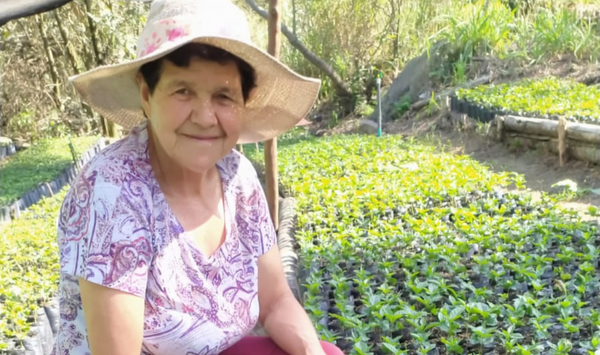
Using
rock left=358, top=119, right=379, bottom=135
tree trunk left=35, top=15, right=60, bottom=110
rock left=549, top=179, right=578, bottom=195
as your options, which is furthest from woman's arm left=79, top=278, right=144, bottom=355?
tree trunk left=35, top=15, right=60, bottom=110

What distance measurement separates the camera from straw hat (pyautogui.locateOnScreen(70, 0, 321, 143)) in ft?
5.32

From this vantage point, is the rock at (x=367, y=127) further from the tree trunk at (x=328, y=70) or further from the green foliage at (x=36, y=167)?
the green foliage at (x=36, y=167)

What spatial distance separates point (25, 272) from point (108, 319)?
9.87 feet

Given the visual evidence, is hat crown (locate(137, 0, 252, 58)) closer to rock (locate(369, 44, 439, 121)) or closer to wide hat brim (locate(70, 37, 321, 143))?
wide hat brim (locate(70, 37, 321, 143))

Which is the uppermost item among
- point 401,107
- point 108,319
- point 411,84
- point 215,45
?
point 215,45

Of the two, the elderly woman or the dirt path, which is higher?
the elderly woman

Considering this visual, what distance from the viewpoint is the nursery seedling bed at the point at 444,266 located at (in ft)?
8.80

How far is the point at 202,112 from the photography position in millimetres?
1646

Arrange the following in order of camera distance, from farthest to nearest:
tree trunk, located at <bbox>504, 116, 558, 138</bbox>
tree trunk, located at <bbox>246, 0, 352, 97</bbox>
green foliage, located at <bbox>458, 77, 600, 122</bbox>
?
tree trunk, located at <bbox>246, 0, 352, 97</bbox> → green foliage, located at <bbox>458, 77, 600, 122</bbox> → tree trunk, located at <bbox>504, 116, 558, 138</bbox>

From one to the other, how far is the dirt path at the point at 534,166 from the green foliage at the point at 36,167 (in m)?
4.78

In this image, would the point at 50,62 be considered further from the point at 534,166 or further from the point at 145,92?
→ the point at 145,92

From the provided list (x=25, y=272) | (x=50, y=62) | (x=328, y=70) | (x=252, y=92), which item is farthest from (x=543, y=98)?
(x=50, y=62)

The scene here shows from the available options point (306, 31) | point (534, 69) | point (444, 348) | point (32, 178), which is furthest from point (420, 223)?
point (306, 31)

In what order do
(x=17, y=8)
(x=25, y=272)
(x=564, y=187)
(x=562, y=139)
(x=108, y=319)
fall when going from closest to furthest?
(x=108, y=319) < (x=17, y=8) < (x=25, y=272) < (x=564, y=187) < (x=562, y=139)
